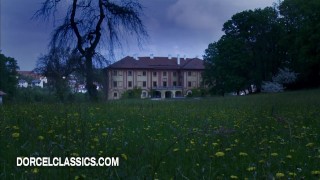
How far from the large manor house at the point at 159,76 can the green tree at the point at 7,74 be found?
31985 millimetres

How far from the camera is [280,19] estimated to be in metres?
52.1

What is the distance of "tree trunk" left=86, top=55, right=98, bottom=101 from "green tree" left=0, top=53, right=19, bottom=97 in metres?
37.0

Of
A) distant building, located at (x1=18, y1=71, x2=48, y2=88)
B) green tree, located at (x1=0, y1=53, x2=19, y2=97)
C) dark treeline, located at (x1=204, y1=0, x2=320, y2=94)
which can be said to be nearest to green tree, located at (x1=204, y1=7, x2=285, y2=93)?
dark treeline, located at (x1=204, y1=0, x2=320, y2=94)

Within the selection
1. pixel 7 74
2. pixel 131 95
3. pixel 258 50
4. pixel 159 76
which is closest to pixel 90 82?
pixel 258 50

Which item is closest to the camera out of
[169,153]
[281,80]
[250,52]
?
[169,153]

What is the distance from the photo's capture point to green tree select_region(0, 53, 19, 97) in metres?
53.5

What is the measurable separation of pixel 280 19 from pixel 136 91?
37918 mm

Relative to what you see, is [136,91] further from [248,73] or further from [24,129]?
[24,129]

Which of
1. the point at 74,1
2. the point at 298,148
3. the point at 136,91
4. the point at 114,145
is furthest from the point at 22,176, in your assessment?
the point at 136,91

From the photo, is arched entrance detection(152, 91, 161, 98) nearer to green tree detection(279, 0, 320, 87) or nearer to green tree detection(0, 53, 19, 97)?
green tree detection(0, 53, 19, 97)

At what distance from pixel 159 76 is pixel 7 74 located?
151ft

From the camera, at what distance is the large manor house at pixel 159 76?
95.2m

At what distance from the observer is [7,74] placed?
59.6 meters

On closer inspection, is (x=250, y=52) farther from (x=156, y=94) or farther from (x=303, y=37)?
(x=156, y=94)
